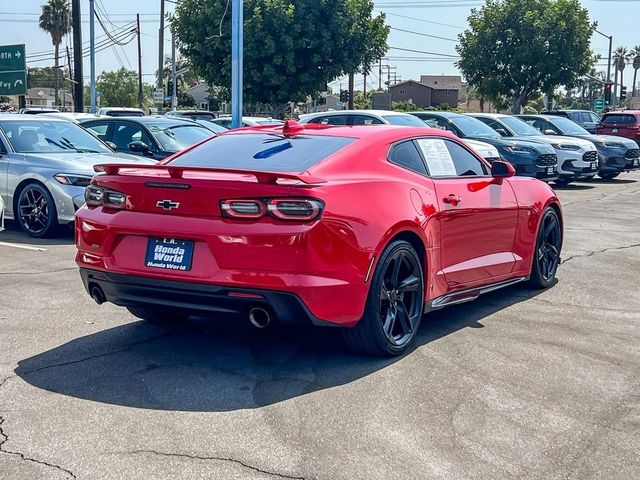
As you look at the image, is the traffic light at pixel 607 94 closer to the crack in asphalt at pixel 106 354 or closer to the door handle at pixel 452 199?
the door handle at pixel 452 199

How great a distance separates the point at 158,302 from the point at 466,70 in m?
38.9

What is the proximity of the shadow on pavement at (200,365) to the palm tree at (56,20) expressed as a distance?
74.6m

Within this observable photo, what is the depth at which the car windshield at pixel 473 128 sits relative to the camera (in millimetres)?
18688

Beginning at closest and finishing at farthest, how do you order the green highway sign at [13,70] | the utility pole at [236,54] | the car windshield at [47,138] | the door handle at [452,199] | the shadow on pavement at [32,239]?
the door handle at [452,199] < the shadow on pavement at [32,239] < the car windshield at [47,138] < the utility pole at [236,54] < the green highway sign at [13,70]

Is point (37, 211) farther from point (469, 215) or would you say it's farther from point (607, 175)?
point (607, 175)

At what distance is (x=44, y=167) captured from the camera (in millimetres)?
10773

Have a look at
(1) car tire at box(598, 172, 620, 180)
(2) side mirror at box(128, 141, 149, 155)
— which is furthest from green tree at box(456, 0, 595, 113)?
(2) side mirror at box(128, 141, 149, 155)

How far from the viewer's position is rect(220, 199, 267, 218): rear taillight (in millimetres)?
4914

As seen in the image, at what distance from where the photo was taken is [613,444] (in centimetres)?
421

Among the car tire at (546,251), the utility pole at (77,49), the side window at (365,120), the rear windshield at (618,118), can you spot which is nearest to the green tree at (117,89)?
the utility pole at (77,49)

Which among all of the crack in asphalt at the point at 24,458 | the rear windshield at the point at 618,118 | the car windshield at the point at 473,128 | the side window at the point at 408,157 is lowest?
the crack in asphalt at the point at 24,458

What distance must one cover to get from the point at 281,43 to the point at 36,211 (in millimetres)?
23398

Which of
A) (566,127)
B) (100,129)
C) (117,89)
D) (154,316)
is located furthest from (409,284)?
(117,89)

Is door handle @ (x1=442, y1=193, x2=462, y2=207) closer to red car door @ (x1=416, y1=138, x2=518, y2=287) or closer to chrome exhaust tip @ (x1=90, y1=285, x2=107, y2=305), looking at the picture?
red car door @ (x1=416, y1=138, x2=518, y2=287)
